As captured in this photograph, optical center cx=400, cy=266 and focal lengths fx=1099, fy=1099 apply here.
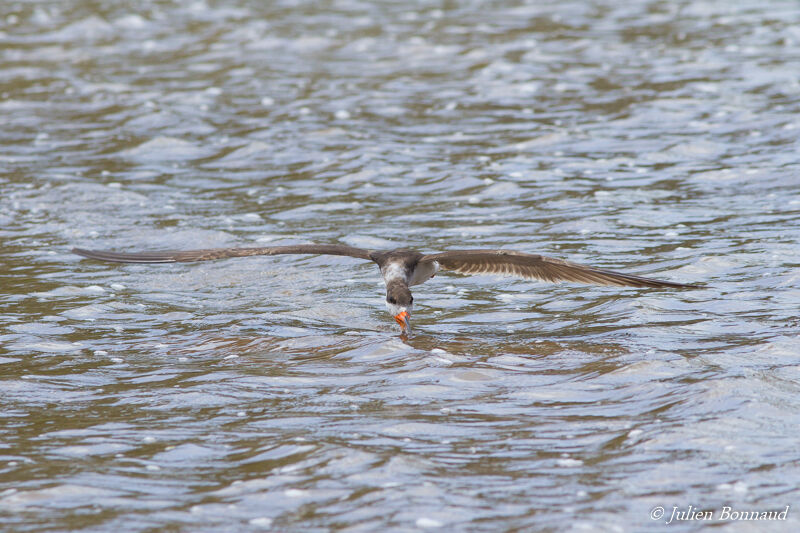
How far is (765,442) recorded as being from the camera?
7.01 m

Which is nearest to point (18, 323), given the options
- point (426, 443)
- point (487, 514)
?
point (426, 443)

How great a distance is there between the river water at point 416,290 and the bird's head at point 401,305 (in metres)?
0.21

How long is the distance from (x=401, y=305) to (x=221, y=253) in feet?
6.35

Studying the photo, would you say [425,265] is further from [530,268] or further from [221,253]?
[221,253]

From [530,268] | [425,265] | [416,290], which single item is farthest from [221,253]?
[530,268]

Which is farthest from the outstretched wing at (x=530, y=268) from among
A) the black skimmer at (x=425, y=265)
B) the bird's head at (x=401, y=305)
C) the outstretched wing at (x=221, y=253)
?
the outstretched wing at (x=221, y=253)

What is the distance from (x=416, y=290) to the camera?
38.7ft

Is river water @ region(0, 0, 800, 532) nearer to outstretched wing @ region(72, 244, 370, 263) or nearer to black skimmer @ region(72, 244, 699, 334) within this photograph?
black skimmer @ region(72, 244, 699, 334)

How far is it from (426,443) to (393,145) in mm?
10067

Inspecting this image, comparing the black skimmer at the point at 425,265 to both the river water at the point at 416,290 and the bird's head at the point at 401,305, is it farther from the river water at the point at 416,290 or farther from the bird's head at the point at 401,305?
the river water at the point at 416,290

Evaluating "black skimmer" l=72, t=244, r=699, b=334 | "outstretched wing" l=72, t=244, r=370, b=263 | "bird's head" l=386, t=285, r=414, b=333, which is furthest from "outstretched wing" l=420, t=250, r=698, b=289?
"outstretched wing" l=72, t=244, r=370, b=263

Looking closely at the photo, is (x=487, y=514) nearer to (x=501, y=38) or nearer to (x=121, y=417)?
(x=121, y=417)

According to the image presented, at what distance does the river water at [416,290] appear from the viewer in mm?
6594

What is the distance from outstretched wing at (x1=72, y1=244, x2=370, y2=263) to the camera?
10.1 meters
